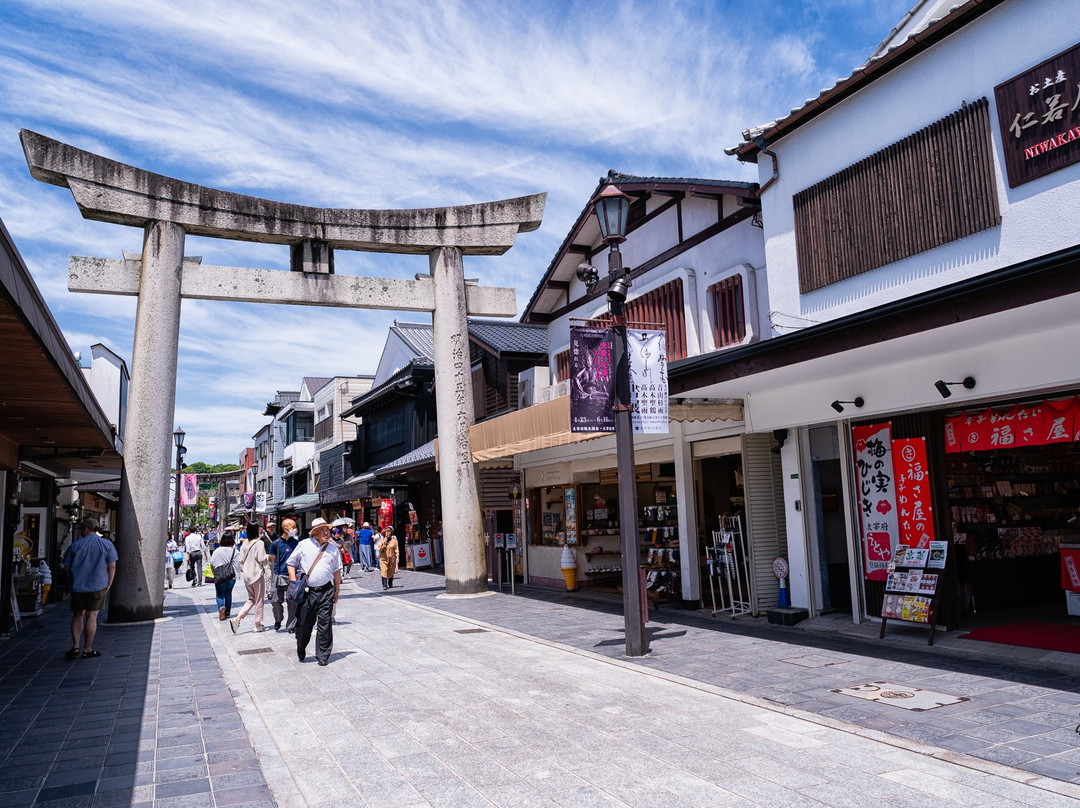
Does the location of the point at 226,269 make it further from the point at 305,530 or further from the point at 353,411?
the point at 305,530

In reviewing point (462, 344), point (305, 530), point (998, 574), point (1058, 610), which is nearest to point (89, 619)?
point (462, 344)

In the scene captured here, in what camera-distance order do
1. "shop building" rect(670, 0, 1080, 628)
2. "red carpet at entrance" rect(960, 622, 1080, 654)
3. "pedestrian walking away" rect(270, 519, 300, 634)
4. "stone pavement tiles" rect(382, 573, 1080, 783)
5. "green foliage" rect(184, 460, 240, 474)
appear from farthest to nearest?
"green foliage" rect(184, 460, 240, 474), "pedestrian walking away" rect(270, 519, 300, 634), "red carpet at entrance" rect(960, 622, 1080, 654), "shop building" rect(670, 0, 1080, 628), "stone pavement tiles" rect(382, 573, 1080, 783)

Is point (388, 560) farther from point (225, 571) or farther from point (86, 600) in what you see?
point (86, 600)

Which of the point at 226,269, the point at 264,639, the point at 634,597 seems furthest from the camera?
the point at 226,269

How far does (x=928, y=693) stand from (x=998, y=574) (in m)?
5.31

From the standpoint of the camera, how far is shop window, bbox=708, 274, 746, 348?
45.8 feet

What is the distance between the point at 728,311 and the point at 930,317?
675 cm

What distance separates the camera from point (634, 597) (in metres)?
9.94

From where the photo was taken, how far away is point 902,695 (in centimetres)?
736

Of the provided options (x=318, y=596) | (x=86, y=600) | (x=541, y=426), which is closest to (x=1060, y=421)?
(x=541, y=426)

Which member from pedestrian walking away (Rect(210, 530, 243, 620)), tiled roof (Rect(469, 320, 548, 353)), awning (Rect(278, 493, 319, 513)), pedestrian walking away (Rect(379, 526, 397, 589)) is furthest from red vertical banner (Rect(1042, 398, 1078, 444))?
awning (Rect(278, 493, 319, 513))

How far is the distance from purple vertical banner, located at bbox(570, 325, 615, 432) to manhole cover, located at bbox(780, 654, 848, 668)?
140 inches

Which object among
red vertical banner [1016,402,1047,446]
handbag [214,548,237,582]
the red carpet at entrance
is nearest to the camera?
the red carpet at entrance

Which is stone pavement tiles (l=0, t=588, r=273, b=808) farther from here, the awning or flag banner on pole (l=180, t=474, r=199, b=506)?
the awning
